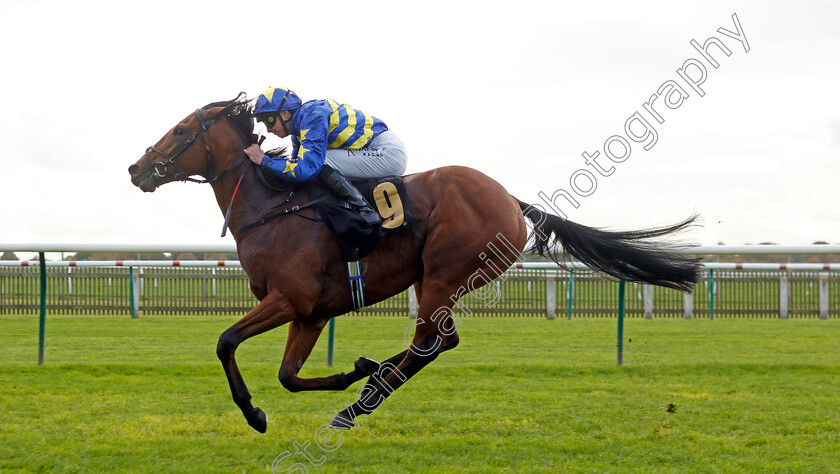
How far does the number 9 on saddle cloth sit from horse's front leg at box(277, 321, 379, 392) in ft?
1.47

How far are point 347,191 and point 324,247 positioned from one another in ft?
1.02

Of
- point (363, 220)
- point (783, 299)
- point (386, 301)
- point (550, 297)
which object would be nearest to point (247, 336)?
point (363, 220)

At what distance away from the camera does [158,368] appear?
757 centimetres

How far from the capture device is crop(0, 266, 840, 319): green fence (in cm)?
1540

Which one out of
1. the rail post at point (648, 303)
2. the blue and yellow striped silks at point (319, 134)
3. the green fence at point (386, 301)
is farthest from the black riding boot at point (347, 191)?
the rail post at point (648, 303)

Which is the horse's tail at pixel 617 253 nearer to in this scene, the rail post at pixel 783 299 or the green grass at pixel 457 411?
the green grass at pixel 457 411

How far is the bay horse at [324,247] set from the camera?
13.9ft

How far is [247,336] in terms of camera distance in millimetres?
4078

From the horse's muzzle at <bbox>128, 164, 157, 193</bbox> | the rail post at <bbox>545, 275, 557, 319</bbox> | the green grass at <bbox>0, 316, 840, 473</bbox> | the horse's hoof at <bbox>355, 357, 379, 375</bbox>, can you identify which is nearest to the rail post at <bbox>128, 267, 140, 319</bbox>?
the green grass at <bbox>0, 316, 840, 473</bbox>

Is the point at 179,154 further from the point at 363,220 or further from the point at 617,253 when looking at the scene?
the point at 617,253

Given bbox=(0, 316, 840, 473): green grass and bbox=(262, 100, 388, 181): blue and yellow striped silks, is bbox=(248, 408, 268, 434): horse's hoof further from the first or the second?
bbox=(262, 100, 388, 181): blue and yellow striped silks

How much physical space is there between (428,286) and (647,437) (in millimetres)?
1556

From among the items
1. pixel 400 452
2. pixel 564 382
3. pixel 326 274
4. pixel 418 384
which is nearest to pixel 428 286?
pixel 326 274

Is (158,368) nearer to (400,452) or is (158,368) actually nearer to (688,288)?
(400,452)
